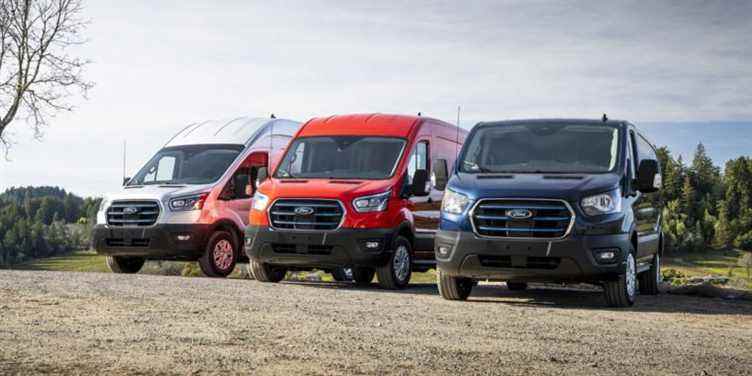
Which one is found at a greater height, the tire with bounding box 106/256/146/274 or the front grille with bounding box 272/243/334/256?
the front grille with bounding box 272/243/334/256

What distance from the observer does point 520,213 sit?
483 inches

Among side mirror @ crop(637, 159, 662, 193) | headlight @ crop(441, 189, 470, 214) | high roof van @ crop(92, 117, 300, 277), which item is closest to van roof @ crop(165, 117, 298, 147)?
high roof van @ crop(92, 117, 300, 277)

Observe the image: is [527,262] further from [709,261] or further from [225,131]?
[709,261]

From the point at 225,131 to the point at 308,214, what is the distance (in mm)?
4422

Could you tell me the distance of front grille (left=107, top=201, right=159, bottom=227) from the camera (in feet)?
57.7

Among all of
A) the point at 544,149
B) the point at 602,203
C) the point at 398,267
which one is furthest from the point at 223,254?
the point at 602,203

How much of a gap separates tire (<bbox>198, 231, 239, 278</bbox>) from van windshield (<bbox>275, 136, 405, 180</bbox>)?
8.13 feet

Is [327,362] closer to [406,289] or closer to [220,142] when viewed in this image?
[406,289]

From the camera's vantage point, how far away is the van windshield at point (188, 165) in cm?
1814

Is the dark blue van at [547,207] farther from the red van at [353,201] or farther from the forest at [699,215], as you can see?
the forest at [699,215]

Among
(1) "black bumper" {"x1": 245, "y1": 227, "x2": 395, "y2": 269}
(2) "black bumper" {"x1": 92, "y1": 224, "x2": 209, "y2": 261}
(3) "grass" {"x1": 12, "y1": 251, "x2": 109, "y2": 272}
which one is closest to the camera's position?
(1) "black bumper" {"x1": 245, "y1": 227, "x2": 395, "y2": 269}

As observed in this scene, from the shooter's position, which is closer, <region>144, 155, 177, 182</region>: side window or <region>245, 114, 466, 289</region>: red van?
<region>245, 114, 466, 289</region>: red van

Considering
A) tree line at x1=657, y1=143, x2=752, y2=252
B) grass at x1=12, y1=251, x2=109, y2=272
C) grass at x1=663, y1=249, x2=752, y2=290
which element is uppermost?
tree line at x1=657, y1=143, x2=752, y2=252

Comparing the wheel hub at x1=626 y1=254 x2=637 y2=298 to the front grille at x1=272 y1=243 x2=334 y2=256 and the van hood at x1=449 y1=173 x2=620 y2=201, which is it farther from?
the front grille at x1=272 y1=243 x2=334 y2=256
